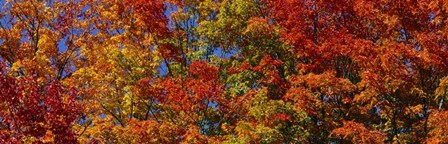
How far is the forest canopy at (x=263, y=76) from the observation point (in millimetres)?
18281

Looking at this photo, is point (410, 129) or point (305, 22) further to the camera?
point (305, 22)

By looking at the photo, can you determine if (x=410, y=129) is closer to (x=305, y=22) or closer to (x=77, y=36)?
(x=305, y=22)

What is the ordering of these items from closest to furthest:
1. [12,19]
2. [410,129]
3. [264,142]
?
[264,142], [410,129], [12,19]

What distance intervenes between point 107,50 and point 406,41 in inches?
452

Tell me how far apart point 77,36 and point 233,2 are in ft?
31.9

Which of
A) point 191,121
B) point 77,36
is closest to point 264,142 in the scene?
point 191,121

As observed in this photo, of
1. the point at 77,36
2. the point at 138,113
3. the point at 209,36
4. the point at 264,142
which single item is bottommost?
the point at 264,142

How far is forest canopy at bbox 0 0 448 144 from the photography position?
18281mm

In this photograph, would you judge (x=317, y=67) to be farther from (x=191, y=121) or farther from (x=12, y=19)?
(x=12, y=19)

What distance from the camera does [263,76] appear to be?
22062 millimetres

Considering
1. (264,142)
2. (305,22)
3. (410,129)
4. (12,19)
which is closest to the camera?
(264,142)

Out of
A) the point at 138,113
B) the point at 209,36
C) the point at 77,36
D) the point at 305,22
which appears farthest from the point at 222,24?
the point at 77,36

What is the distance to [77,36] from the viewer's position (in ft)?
94.3

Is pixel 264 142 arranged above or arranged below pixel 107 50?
below
